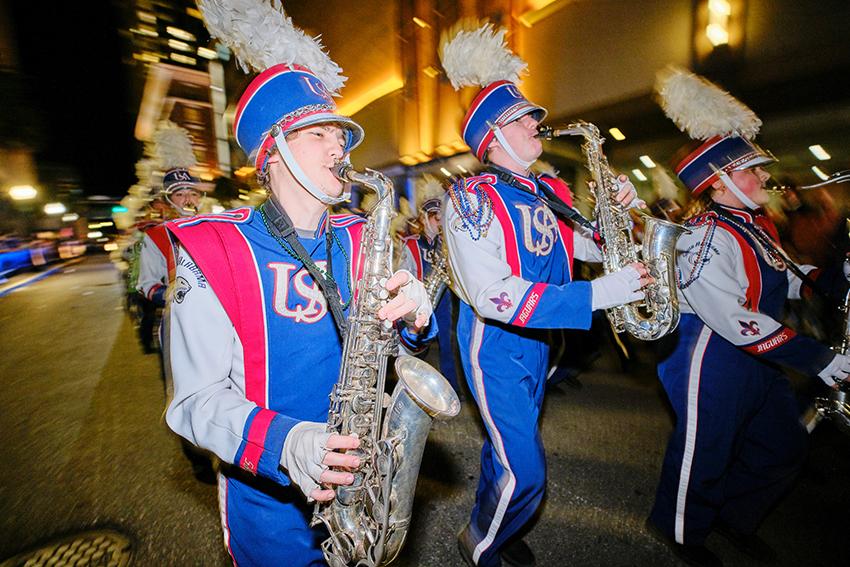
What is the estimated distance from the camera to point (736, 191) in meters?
2.92

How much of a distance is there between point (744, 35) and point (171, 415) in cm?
1082

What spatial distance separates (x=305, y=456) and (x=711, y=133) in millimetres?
3664

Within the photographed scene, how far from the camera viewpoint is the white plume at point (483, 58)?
10.1 feet

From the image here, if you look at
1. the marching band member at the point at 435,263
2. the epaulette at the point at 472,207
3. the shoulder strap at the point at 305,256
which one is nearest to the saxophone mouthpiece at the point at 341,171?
the shoulder strap at the point at 305,256

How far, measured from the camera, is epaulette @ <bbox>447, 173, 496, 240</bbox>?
7.80 feet

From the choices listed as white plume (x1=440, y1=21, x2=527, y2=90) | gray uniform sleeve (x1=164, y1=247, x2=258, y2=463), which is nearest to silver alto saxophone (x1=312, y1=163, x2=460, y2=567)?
gray uniform sleeve (x1=164, y1=247, x2=258, y2=463)

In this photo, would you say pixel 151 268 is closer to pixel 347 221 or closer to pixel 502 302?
pixel 347 221

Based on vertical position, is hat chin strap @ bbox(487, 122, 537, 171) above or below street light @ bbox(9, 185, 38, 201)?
below

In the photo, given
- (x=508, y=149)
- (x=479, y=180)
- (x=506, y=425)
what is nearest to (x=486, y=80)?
(x=508, y=149)

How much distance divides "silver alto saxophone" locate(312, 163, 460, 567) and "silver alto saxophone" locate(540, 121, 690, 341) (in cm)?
147

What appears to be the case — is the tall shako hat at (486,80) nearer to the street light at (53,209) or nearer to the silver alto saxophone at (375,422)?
the silver alto saxophone at (375,422)

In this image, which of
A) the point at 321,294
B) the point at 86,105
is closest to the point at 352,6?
the point at 321,294

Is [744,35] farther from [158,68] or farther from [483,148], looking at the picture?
[158,68]

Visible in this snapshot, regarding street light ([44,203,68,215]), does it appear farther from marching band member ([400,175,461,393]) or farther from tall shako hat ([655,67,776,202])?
tall shako hat ([655,67,776,202])
